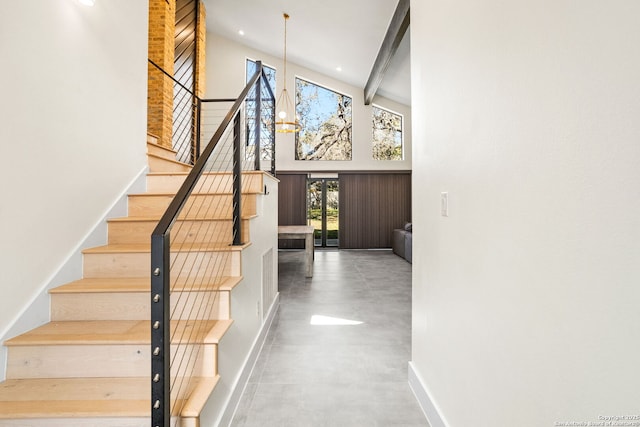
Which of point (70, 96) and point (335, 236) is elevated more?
point (70, 96)

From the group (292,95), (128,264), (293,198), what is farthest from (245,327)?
(292,95)

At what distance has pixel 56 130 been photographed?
1.69 meters

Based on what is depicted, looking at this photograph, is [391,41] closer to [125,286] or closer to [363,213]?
[363,213]

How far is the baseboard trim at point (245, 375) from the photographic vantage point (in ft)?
5.00

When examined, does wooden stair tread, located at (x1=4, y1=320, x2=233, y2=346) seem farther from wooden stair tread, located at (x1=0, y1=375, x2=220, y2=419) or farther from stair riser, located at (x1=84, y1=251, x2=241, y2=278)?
stair riser, located at (x1=84, y1=251, x2=241, y2=278)

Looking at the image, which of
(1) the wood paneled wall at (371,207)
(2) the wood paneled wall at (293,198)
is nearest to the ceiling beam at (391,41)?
(1) the wood paneled wall at (371,207)

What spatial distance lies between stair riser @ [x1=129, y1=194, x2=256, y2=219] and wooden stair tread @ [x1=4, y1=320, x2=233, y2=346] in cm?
72

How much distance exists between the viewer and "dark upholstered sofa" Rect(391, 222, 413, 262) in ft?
20.4

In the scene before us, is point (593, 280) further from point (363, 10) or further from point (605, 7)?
point (363, 10)

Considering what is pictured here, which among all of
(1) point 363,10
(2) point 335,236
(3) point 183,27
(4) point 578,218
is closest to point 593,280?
(4) point 578,218

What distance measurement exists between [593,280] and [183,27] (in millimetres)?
6665

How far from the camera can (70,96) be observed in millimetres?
1804

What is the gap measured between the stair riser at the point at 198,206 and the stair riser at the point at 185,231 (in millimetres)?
83

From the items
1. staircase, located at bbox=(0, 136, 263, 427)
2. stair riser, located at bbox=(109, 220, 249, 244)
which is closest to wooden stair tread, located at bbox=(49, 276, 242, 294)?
staircase, located at bbox=(0, 136, 263, 427)
